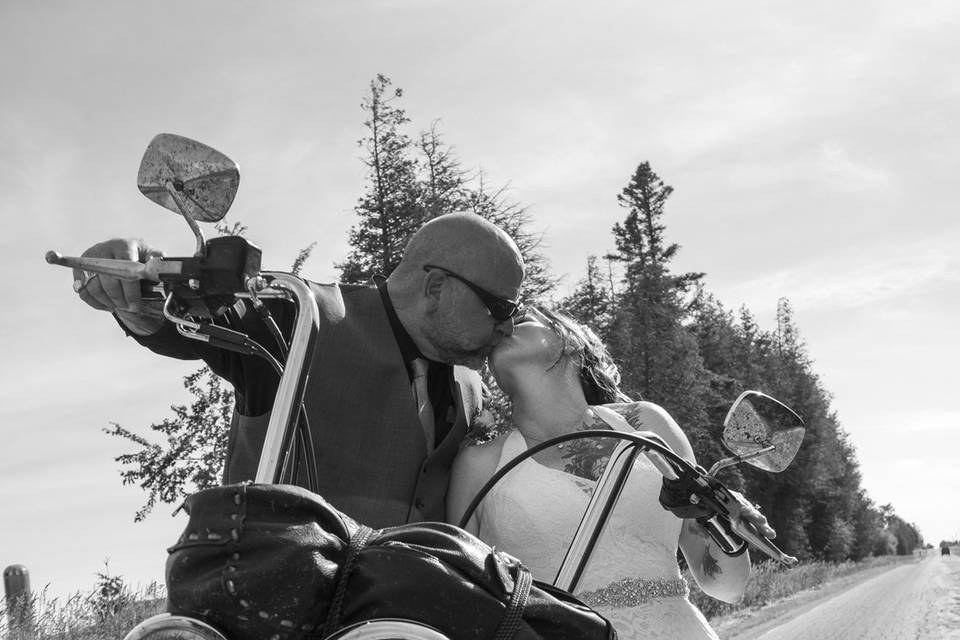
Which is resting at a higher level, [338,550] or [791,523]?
[338,550]

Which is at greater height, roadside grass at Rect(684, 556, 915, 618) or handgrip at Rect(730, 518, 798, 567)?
handgrip at Rect(730, 518, 798, 567)

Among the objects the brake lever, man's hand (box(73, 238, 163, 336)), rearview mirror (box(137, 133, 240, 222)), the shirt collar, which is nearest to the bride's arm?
the shirt collar

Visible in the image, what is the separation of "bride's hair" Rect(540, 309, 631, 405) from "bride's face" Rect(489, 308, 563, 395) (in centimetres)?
4

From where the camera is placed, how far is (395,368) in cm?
301

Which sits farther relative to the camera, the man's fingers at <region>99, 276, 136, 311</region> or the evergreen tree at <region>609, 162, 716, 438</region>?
the evergreen tree at <region>609, 162, 716, 438</region>

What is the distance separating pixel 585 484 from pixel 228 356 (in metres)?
1.16

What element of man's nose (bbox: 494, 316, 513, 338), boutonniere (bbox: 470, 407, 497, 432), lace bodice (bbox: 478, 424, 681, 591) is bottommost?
lace bodice (bbox: 478, 424, 681, 591)

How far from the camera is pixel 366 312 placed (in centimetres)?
310

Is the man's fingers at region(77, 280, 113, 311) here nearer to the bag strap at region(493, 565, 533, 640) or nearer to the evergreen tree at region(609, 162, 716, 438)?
the bag strap at region(493, 565, 533, 640)

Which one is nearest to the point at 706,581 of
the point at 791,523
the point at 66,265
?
the point at 66,265

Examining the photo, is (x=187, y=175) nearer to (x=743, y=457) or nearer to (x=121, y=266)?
(x=121, y=266)

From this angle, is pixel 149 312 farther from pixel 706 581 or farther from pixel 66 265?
pixel 706 581

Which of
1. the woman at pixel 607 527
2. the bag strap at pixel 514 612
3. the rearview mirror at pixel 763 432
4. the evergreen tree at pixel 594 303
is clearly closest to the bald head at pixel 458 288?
the woman at pixel 607 527

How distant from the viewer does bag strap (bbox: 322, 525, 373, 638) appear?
4.34ft
